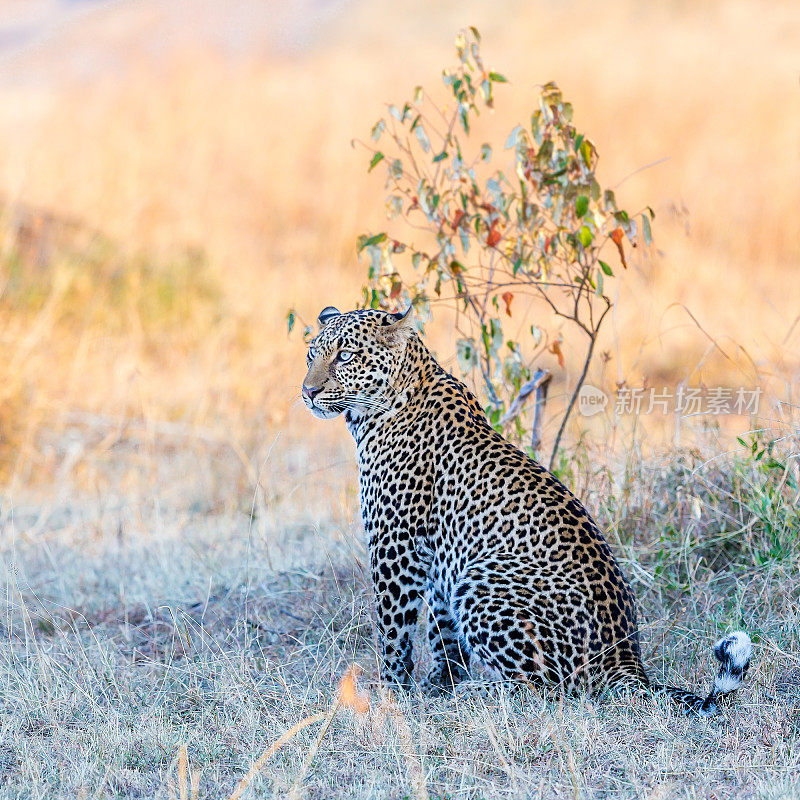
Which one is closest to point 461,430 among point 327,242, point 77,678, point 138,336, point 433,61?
point 77,678

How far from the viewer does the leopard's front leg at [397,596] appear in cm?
462

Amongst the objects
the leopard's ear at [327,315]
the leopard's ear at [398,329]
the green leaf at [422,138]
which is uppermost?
the green leaf at [422,138]

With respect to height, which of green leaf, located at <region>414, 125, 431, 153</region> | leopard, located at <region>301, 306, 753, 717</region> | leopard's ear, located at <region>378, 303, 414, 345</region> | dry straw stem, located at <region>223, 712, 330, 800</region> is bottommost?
dry straw stem, located at <region>223, 712, 330, 800</region>

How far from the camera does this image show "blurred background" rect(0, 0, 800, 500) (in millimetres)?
8945

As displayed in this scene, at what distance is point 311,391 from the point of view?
15.3 feet

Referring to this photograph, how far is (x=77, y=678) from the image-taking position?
4918 millimetres

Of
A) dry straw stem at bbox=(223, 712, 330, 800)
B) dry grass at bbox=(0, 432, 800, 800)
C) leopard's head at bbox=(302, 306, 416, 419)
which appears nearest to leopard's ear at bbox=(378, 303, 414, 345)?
leopard's head at bbox=(302, 306, 416, 419)

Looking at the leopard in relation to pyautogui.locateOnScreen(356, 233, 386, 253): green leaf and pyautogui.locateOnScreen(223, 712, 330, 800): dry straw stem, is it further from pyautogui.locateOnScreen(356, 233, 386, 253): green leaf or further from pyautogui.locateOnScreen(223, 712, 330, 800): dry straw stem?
pyautogui.locateOnScreen(223, 712, 330, 800): dry straw stem

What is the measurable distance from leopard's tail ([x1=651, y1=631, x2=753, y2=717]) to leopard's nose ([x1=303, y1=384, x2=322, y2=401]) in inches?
70.0

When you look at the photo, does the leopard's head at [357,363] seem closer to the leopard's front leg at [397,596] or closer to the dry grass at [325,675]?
the leopard's front leg at [397,596]

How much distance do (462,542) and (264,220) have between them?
11368 millimetres

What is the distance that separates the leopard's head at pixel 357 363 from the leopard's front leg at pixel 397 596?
57cm

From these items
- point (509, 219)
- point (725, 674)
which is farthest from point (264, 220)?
point (725, 674)

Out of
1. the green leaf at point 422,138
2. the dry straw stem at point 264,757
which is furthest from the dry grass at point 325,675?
the green leaf at point 422,138
